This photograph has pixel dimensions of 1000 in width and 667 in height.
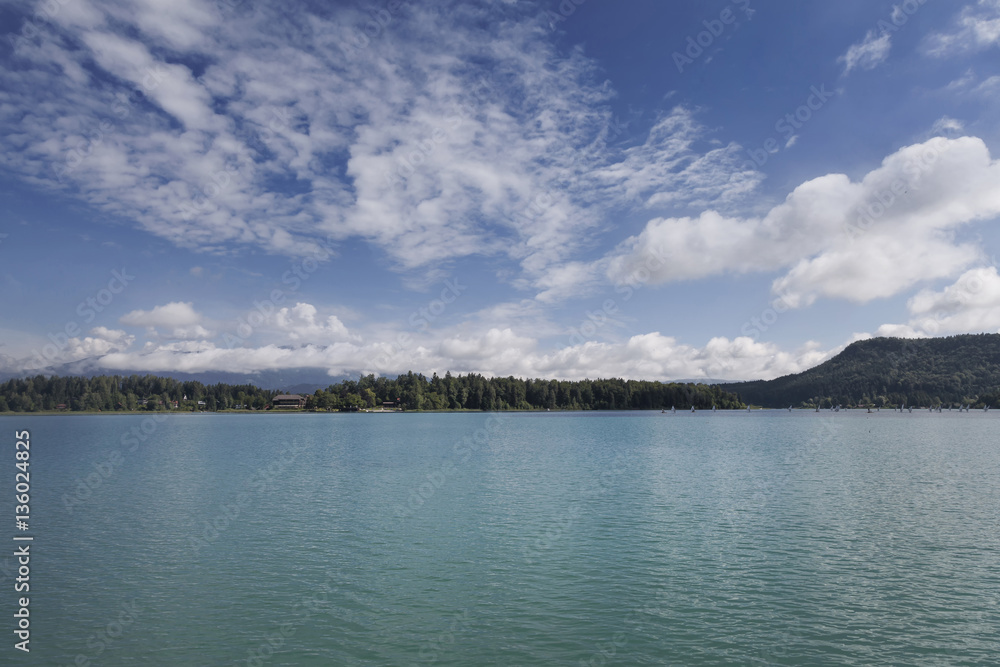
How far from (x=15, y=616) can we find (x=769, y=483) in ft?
163

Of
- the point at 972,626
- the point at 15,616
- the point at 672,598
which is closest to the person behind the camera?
the point at 972,626

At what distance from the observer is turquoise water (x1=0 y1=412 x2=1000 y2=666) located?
17016 millimetres

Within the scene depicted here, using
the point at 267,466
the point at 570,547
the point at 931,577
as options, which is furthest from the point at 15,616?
the point at 267,466

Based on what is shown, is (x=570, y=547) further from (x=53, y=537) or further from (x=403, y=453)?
(x=403, y=453)

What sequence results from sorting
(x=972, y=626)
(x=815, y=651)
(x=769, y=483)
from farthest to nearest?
(x=769, y=483) < (x=972, y=626) < (x=815, y=651)

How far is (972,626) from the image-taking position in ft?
59.0

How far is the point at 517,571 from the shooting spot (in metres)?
24.1

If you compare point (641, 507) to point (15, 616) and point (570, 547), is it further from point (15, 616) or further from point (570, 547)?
point (15, 616)

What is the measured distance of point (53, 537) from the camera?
2988cm

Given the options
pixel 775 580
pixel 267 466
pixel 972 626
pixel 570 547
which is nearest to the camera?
pixel 972 626

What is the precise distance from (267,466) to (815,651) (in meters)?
59.4

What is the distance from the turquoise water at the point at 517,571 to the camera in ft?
55.8

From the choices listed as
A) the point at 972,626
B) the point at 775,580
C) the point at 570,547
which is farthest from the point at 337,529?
the point at 972,626

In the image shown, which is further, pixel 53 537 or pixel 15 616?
pixel 53 537
